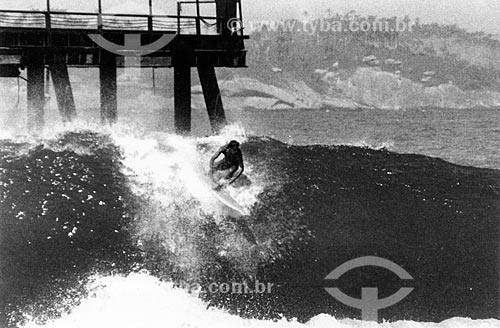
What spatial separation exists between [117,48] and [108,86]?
1.04m

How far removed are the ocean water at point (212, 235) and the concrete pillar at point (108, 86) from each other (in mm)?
1223

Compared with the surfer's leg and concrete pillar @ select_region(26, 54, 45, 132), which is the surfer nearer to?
the surfer's leg

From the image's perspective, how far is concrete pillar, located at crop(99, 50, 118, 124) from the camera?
18.4 meters

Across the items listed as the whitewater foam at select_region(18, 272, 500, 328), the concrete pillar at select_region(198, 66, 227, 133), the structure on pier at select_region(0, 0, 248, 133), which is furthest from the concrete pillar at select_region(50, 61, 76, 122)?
the whitewater foam at select_region(18, 272, 500, 328)

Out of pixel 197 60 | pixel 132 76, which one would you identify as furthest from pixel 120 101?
pixel 197 60

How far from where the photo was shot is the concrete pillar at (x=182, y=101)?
752 inches

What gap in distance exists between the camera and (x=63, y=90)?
19.0 metres

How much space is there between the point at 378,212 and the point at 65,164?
6.81 meters

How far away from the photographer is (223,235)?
12.6 meters

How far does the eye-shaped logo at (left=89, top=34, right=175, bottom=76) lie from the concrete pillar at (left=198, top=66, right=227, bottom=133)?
1265 mm

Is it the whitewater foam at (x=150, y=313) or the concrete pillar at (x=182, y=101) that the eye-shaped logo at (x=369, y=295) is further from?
the concrete pillar at (x=182, y=101)

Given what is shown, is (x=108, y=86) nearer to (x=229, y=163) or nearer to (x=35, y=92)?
(x=35, y=92)

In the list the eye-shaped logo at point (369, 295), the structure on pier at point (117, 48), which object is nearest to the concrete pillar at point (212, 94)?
the structure on pier at point (117, 48)

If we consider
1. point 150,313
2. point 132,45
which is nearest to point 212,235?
point 150,313
